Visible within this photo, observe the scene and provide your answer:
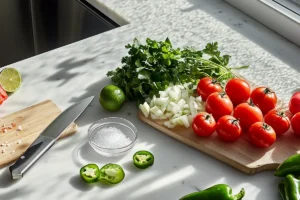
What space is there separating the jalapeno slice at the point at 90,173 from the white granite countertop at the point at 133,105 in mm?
22

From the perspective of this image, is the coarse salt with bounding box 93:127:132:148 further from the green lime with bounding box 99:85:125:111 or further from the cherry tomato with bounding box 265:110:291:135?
the cherry tomato with bounding box 265:110:291:135

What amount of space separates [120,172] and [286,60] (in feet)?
2.36

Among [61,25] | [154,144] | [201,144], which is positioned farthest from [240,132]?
[61,25]

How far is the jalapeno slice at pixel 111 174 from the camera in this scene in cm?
123

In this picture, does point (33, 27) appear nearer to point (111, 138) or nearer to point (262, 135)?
point (111, 138)

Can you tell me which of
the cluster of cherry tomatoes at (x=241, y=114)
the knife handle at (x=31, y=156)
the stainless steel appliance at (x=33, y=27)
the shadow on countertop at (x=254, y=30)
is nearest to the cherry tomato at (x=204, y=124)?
the cluster of cherry tomatoes at (x=241, y=114)

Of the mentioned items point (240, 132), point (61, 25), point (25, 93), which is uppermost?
point (240, 132)

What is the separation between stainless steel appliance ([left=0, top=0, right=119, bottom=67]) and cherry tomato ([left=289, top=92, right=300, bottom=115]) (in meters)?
0.92

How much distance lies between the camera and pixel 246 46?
1755mm

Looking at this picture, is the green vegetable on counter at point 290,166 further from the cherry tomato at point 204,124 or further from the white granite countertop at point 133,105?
the cherry tomato at point 204,124

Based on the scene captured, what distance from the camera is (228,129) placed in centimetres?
132

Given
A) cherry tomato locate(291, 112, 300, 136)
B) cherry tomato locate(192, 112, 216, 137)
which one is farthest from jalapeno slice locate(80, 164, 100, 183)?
cherry tomato locate(291, 112, 300, 136)

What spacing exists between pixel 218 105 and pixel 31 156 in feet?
1.51

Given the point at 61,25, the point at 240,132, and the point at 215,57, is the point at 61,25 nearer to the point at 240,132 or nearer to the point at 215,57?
the point at 215,57
